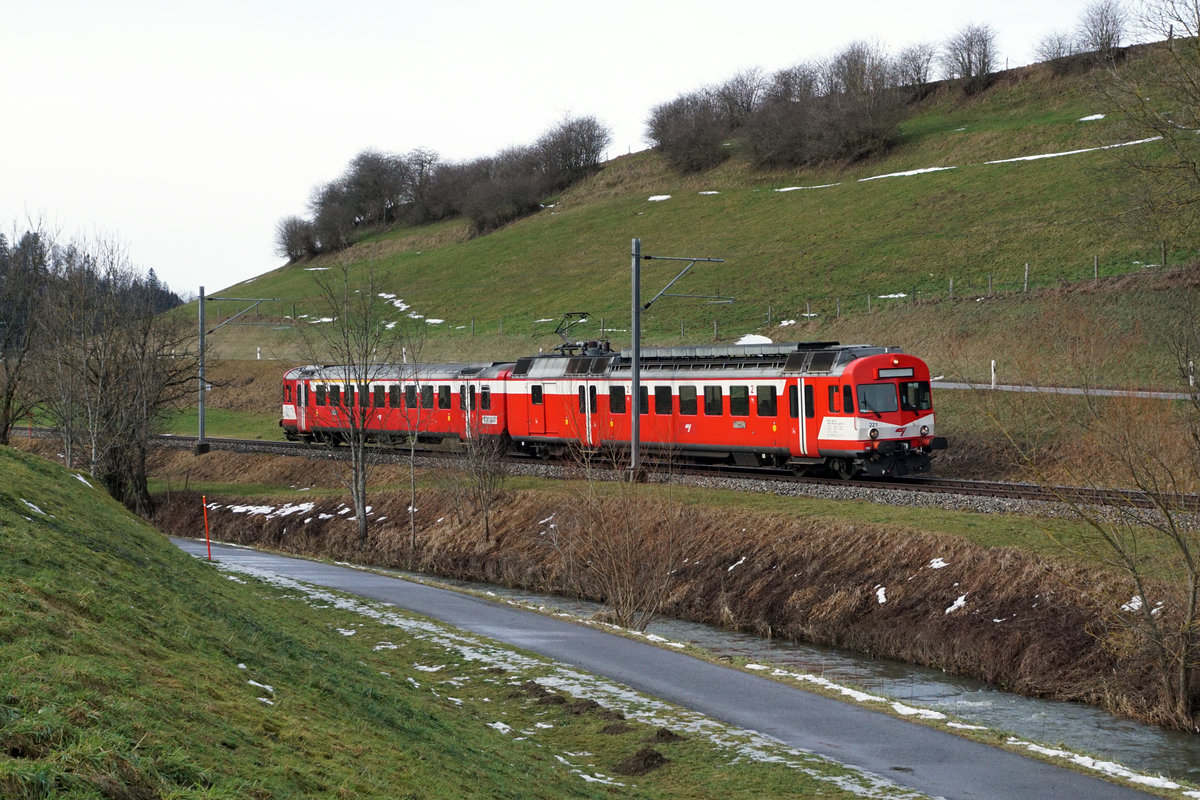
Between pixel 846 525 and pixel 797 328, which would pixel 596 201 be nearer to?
pixel 797 328

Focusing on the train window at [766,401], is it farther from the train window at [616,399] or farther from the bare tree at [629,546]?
the train window at [616,399]

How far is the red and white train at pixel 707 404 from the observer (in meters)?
28.0

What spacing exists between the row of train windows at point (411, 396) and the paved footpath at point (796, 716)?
57.7 ft

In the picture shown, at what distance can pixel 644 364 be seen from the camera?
33.9 m

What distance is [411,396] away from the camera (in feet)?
143

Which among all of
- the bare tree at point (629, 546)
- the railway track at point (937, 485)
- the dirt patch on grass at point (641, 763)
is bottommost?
the dirt patch on grass at point (641, 763)

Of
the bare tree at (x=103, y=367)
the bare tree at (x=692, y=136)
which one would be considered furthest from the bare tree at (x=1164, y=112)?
the bare tree at (x=692, y=136)

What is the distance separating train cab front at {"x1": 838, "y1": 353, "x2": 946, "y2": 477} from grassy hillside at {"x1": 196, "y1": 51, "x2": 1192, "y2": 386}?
1002 centimetres

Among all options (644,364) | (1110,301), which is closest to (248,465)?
(644,364)

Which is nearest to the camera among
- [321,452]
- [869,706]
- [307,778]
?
[307,778]

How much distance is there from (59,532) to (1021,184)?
64303 mm

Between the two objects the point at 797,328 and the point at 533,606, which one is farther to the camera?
the point at 797,328

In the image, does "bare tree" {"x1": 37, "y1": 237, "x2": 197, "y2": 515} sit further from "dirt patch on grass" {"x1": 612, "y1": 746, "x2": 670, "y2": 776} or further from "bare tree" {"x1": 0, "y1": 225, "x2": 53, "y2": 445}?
"dirt patch on grass" {"x1": 612, "y1": 746, "x2": 670, "y2": 776}

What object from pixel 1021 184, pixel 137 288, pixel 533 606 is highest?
pixel 1021 184
